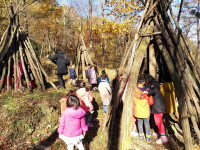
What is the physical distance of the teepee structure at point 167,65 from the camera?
10.1 feet

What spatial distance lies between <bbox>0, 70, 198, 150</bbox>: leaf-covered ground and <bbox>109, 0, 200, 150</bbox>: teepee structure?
635 mm

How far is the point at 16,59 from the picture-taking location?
19.8 ft

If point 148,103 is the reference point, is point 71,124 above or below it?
below

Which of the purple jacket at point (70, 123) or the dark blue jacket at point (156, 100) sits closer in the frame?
the purple jacket at point (70, 123)

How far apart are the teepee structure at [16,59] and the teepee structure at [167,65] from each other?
3.82 meters

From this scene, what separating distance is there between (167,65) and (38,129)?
143 inches

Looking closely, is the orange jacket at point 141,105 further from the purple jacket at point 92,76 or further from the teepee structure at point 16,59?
the purple jacket at point 92,76

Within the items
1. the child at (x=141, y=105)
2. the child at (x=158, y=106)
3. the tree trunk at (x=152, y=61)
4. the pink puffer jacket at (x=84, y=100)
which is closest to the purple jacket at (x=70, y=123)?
the pink puffer jacket at (x=84, y=100)

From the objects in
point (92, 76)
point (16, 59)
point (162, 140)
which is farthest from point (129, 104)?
point (92, 76)

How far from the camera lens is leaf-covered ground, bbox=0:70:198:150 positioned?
3.70 m

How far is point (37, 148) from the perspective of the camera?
3580mm

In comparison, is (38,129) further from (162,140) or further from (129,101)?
(162,140)

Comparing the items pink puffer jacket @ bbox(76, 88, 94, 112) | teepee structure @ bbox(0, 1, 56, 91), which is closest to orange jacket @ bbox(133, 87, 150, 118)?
pink puffer jacket @ bbox(76, 88, 94, 112)

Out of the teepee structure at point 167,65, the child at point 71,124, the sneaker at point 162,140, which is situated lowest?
the sneaker at point 162,140
